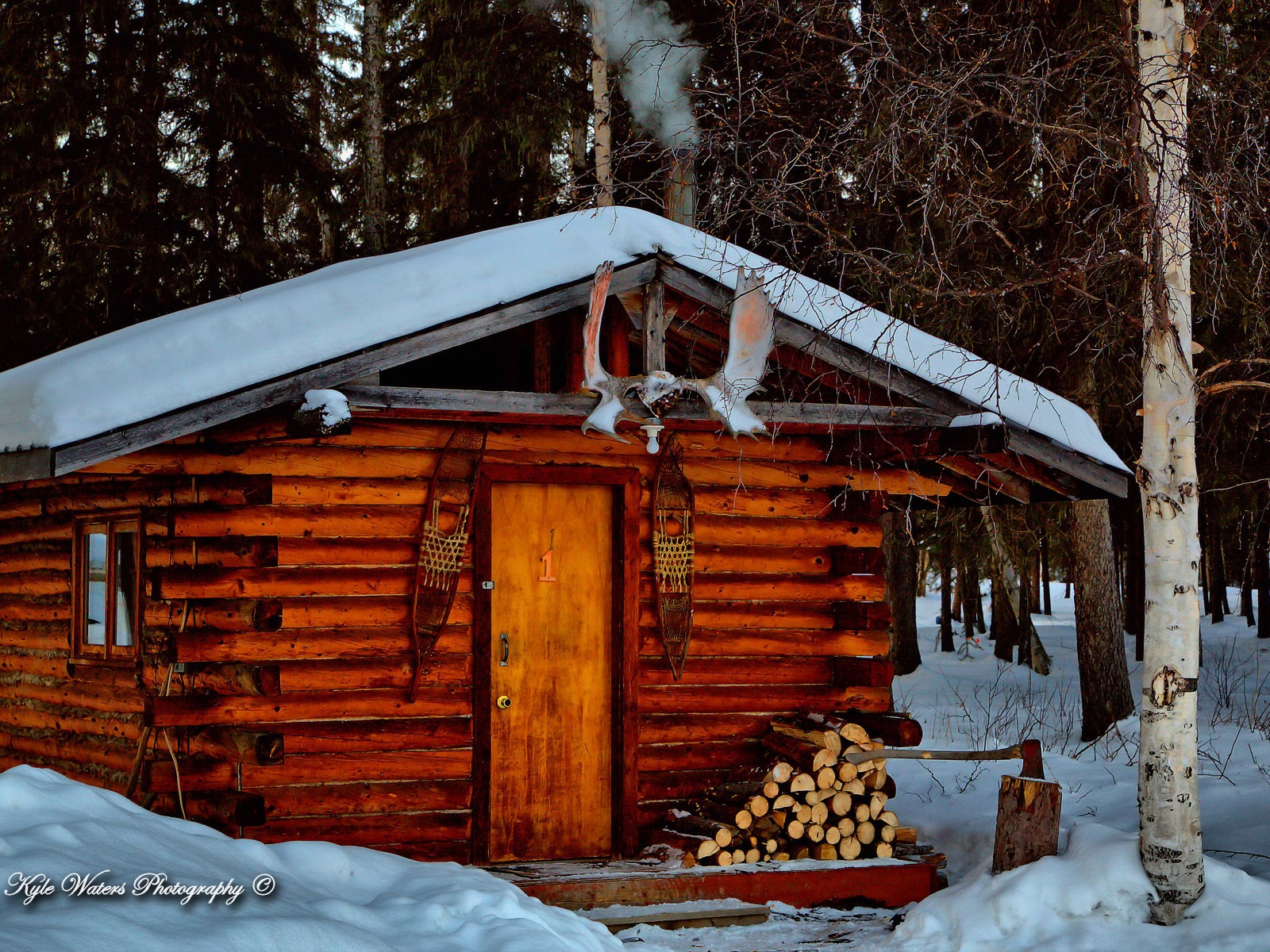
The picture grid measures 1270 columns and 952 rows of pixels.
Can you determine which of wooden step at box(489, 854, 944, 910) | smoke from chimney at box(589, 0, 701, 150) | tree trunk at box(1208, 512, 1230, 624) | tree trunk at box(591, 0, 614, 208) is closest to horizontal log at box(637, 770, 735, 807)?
wooden step at box(489, 854, 944, 910)

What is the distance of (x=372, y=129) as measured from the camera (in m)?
15.8

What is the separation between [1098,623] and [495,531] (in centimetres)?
827

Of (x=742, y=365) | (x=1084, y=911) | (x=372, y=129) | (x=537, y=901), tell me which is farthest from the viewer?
(x=372, y=129)

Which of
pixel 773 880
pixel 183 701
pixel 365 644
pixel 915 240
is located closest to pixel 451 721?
pixel 365 644

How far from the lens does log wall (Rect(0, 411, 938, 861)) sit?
771 centimetres

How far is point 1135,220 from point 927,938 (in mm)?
4501

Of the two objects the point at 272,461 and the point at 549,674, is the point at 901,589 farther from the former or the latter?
the point at 272,461

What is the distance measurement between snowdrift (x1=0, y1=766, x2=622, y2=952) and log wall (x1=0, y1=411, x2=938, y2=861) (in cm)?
153

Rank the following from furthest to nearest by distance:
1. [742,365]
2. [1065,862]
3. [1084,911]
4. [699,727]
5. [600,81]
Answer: [600,81]
[699,727]
[742,365]
[1065,862]
[1084,911]

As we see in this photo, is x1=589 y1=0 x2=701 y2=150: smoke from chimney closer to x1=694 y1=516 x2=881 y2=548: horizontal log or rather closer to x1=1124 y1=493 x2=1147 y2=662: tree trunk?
x1=694 y1=516 x2=881 y2=548: horizontal log

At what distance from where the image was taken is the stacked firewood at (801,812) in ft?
26.7

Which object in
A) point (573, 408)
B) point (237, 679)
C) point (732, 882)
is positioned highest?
point (573, 408)

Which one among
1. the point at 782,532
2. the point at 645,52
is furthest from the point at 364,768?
the point at 645,52

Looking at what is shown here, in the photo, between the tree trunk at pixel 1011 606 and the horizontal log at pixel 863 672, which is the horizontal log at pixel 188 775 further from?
the tree trunk at pixel 1011 606
